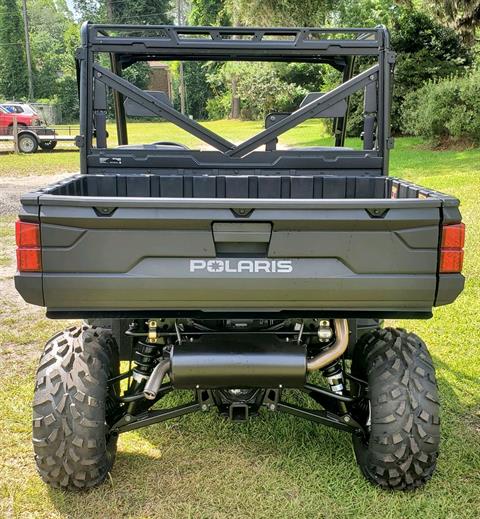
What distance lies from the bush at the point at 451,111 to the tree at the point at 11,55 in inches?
1596

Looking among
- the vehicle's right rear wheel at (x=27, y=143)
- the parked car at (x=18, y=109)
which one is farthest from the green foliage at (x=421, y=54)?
the parked car at (x=18, y=109)

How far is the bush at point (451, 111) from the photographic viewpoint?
687 inches

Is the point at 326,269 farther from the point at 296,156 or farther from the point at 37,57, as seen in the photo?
the point at 37,57

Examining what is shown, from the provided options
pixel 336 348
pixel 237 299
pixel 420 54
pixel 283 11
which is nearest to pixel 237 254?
pixel 237 299

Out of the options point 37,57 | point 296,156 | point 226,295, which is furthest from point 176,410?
point 37,57

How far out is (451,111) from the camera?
700 inches

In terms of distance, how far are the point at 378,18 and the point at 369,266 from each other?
23971mm

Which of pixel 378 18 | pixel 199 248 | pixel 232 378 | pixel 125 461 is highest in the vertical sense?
pixel 378 18

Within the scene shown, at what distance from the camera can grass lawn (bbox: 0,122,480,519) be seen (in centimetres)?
298

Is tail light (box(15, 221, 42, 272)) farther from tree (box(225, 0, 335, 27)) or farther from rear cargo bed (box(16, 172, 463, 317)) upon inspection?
tree (box(225, 0, 335, 27))

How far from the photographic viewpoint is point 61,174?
16719 mm

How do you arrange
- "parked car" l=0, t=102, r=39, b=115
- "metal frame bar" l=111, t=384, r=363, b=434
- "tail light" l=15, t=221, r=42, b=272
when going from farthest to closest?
"parked car" l=0, t=102, r=39, b=115 → "metal frame bar" l=111, t=384, r=363, b=434 → "tail light" l=15, t=221, r=42, b=272

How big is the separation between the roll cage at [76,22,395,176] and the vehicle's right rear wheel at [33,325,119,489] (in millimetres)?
1413

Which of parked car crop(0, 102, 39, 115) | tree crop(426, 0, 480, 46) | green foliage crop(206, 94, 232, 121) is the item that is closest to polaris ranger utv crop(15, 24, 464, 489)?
tree crop(426, 0, 480, 46)
